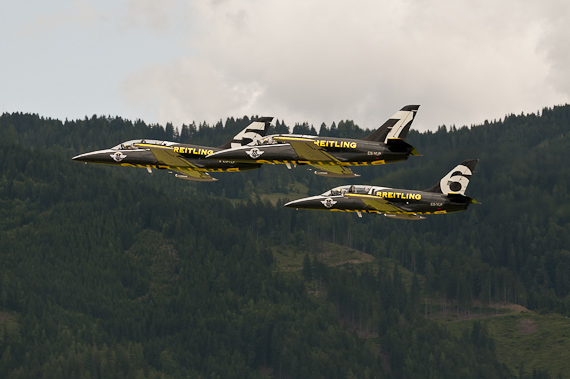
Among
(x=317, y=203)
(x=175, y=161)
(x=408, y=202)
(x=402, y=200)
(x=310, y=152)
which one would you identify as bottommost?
(x=317, y=203)

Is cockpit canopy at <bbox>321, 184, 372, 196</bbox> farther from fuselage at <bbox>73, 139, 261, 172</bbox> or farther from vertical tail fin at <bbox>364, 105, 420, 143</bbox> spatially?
fuselage at <bbox>73, 139, 261, 172</bbox>

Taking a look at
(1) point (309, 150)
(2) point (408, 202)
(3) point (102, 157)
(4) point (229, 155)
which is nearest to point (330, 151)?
(1) point (309, 150)

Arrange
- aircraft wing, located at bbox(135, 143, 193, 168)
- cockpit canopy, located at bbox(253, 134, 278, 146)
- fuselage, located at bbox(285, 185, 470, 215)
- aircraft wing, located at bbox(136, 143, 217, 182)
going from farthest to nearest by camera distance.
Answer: fuselage, located at bbox(285, 185, 470, 215), aircraft wing, located at bbox(136, 143, 217, 182), aircraft wing, located at bbox(135, 143, 193, 168), cockpit canopy, located at bbox(253, 134, 278, 146)

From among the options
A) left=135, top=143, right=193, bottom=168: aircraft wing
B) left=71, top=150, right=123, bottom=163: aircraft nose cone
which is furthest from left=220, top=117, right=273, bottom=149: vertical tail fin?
left=71, top=150, right=123, bottom=163: aircraft nose cone

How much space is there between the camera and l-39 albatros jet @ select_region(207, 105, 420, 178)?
419 ft

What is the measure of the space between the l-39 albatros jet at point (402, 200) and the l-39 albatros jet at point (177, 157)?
9886 millimetres

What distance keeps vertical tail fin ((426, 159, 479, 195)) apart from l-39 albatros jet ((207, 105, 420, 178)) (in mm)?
10829

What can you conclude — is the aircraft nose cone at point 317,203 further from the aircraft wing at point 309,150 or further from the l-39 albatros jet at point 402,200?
the aircraft wing at point 309,150

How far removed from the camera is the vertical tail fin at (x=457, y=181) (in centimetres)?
14212

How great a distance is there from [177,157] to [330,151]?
19402 mm

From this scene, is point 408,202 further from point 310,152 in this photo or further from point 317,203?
point 310,152

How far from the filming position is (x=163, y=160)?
445 ft

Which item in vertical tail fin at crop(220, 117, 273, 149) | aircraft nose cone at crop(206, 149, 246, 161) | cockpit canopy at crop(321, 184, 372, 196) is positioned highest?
vertical tail fin at crop(220, 117, 273, 149)

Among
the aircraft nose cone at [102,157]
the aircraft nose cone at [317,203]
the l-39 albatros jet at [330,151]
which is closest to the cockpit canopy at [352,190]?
the aircraft nose cone at [317,203]
